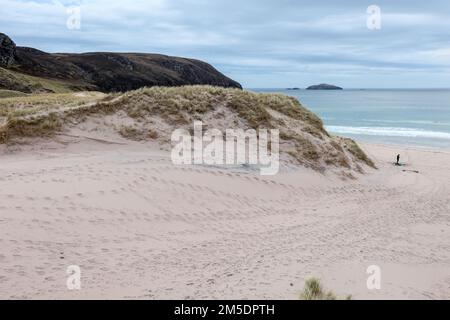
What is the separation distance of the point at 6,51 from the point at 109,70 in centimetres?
2588

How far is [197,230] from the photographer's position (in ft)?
33.9

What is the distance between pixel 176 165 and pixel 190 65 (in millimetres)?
110408

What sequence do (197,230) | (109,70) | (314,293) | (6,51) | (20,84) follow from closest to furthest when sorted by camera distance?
(314,293) < (197,230) < (20,84) < (6,51) < (109,70)

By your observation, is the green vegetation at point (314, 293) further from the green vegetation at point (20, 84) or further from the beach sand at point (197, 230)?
the green vegetation at point (20, 84)

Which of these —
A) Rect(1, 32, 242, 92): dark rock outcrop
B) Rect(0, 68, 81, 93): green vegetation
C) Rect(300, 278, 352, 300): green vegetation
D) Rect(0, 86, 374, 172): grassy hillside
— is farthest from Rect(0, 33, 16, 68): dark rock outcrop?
Rect(300, 278, 352, 300): green vegetation

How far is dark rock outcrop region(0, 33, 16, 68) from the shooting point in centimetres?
6391

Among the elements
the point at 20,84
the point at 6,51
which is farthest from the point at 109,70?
the point at 20,84

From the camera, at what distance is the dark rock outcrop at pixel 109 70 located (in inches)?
2765

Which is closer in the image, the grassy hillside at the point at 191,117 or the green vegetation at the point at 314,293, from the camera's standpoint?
the green vegetation at the point at 314,293

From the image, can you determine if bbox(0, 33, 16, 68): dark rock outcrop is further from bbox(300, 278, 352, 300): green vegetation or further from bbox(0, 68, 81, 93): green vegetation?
bbox(300, 278, 352, 300): green vegetation

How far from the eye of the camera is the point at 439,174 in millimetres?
20328

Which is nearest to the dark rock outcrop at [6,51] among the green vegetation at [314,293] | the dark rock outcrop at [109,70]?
the dark rock outcrop at [109,70]

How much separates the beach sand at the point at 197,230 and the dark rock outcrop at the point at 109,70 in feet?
178

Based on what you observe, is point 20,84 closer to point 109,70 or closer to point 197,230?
point 109,70
